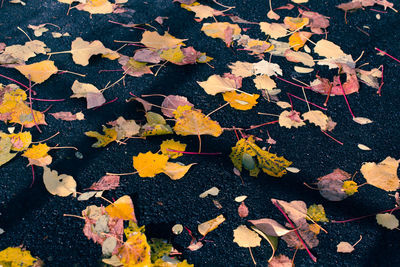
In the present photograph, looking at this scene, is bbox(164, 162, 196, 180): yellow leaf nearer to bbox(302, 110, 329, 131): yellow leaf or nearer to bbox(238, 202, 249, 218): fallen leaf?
bbox(238, 202, 249, 218): fallen leaf

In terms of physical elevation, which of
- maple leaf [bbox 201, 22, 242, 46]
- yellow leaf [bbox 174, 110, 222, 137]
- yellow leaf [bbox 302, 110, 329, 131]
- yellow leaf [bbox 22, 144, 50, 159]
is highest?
maple leaf [bbox 201, 22, 242, 46]

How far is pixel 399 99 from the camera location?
1.93m

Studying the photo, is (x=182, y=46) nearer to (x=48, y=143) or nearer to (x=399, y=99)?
(x=48, y=143)

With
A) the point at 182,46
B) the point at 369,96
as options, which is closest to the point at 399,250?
the point at 369,96

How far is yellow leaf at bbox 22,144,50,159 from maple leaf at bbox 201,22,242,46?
121cm

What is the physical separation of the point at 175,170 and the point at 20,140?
0.71m

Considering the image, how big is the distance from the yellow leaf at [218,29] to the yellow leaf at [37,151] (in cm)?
121

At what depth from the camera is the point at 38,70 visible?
74.8 inches

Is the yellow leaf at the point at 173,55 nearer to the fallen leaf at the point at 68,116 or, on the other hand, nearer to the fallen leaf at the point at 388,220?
the fallen leaf at the point at 68,116

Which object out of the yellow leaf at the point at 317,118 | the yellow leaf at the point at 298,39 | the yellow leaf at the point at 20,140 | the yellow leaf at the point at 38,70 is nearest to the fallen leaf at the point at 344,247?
the yellow leaf at the point at 317,118

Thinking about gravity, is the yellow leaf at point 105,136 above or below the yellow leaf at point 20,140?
above

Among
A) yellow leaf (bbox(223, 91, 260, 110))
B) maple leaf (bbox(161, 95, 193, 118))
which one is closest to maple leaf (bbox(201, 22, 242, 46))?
yellow leaf (bbox(223, 91, 260, 110))

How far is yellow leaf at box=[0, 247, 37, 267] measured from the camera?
1217 mm

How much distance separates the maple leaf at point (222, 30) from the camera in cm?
221
